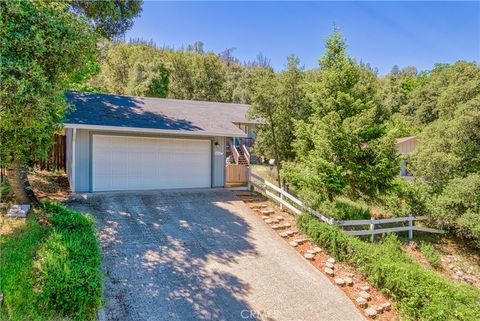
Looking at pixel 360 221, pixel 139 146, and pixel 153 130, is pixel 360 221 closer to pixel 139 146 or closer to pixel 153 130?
pixel 153 130

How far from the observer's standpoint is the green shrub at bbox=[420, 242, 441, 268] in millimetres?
10719

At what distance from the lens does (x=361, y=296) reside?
734 cm

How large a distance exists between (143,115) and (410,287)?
436 inches

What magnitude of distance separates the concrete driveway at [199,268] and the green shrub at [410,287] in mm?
1241

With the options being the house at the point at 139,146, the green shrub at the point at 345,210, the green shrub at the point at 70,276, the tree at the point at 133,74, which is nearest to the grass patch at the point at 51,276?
the green shrub at the point at 70,276

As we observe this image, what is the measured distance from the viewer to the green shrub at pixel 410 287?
22.4 feet

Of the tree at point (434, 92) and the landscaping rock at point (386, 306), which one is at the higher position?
the tree at point (434, 92)

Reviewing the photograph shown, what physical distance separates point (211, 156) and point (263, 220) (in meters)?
4.06

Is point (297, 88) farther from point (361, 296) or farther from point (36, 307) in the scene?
point (36, 307)

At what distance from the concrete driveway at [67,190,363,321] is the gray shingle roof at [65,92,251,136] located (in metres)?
2.83

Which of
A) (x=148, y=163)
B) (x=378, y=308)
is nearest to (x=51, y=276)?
(x=378, y=308)

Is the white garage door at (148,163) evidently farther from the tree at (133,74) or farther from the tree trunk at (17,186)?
the tree at (133,74)

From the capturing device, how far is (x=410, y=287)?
720 centimetres

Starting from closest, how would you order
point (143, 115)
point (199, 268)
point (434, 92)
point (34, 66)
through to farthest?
point (34, 66) → point (199, 268) → point (143, 115) → point (434, 92)
